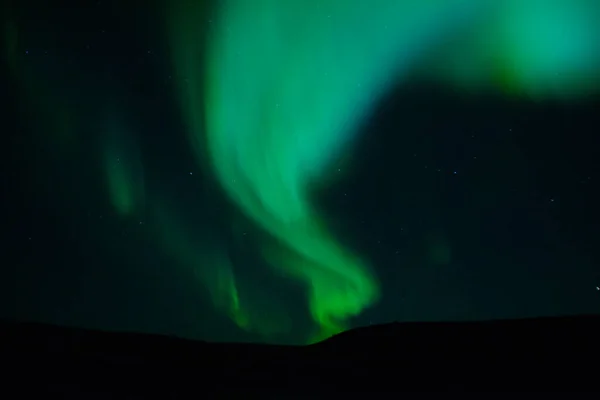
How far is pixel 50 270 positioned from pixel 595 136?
6377 millimetres

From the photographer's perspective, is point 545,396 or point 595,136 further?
point 595,136

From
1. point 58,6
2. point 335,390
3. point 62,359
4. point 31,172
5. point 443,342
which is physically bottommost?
point 335,390

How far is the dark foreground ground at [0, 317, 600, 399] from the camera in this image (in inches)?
106

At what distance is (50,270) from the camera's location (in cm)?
634

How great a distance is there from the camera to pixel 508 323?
368cm

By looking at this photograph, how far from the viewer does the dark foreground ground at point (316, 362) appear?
2684 mm

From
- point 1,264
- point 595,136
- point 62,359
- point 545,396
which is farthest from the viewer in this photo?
point 1,264

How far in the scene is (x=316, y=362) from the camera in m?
3.11

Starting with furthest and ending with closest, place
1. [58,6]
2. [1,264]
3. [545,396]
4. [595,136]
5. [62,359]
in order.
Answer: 1. [1,264]
2. [58,6]
3. [595,136]
4. [62,359]
5. [545,396]

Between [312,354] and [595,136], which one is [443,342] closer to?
[312,354]

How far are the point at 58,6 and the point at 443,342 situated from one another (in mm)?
5379

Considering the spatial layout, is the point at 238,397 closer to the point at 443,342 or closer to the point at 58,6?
the point at 443,342

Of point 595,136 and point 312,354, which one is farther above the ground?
point 595,136

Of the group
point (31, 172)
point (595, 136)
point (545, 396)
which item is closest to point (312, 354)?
point (545, 396)
